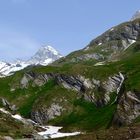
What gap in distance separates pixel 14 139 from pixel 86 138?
74703 millimetres

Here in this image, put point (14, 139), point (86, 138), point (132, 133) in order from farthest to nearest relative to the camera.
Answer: point (14, 139), point (86, 138), point (132, 133)

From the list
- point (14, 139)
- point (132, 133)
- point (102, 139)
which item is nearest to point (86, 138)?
point (102, 139)

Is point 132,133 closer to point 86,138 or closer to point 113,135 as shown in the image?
point 113,135

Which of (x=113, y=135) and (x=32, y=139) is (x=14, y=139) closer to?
(x=32, y=139)

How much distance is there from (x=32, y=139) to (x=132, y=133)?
92884 millimetres

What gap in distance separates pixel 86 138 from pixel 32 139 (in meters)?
81.8

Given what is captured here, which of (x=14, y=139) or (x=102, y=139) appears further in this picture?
(x=14, y=139)

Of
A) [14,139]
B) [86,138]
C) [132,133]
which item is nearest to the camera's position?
[132,133]

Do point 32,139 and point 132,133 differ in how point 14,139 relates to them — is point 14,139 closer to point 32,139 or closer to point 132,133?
point 32,139

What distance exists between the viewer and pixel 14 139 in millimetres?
171750

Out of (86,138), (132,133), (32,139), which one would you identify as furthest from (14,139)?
(132,133)

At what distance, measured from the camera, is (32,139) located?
181 meters

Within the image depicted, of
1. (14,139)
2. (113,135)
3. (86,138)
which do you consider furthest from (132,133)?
(14,139)

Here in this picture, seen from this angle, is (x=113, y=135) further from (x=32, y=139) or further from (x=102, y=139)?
(x=32, y=139)
